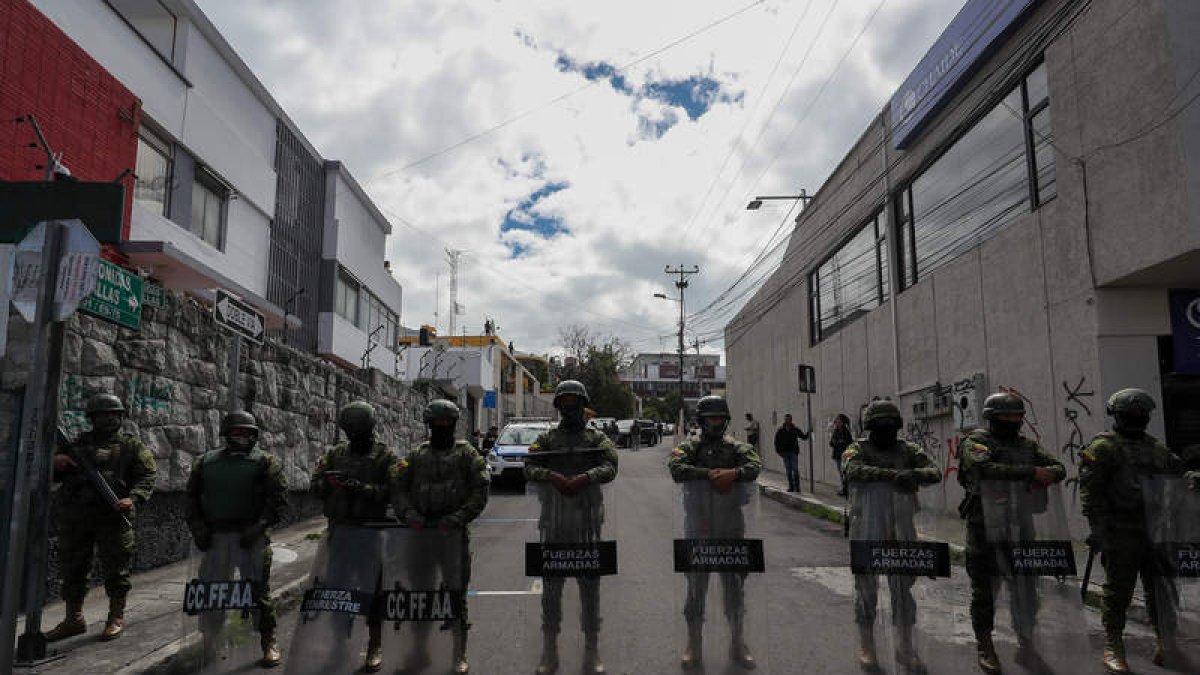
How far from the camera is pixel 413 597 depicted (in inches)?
197

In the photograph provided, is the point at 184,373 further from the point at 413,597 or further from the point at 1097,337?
the point at 1097,337

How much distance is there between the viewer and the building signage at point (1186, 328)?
920cm

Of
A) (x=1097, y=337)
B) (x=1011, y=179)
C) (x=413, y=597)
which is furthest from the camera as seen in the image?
(x=1011, y=179)

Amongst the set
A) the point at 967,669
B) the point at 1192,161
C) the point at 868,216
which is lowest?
the point at 967,669

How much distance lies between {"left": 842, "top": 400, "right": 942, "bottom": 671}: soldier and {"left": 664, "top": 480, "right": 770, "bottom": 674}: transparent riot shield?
72 centimetres

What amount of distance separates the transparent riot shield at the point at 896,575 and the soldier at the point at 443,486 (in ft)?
8.68

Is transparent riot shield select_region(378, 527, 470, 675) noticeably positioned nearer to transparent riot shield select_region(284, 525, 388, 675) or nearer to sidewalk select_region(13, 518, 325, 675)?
transparent riot shield select_region(284, 525, 388, 675)

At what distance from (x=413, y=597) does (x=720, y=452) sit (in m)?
2.34

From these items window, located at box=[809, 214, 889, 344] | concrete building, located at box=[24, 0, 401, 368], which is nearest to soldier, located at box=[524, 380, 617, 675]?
concrete building, located at box=[24, 0, 401, 368]

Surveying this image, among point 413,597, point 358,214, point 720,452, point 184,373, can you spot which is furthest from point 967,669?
point 358,214

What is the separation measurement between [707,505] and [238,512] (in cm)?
322

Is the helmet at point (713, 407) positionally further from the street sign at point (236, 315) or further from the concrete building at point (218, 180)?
the concrete building at point (218, 180)

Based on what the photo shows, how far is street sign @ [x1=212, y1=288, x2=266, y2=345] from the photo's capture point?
269 inches

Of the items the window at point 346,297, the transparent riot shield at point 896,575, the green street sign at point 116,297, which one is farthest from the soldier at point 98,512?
the window at point 346,297
